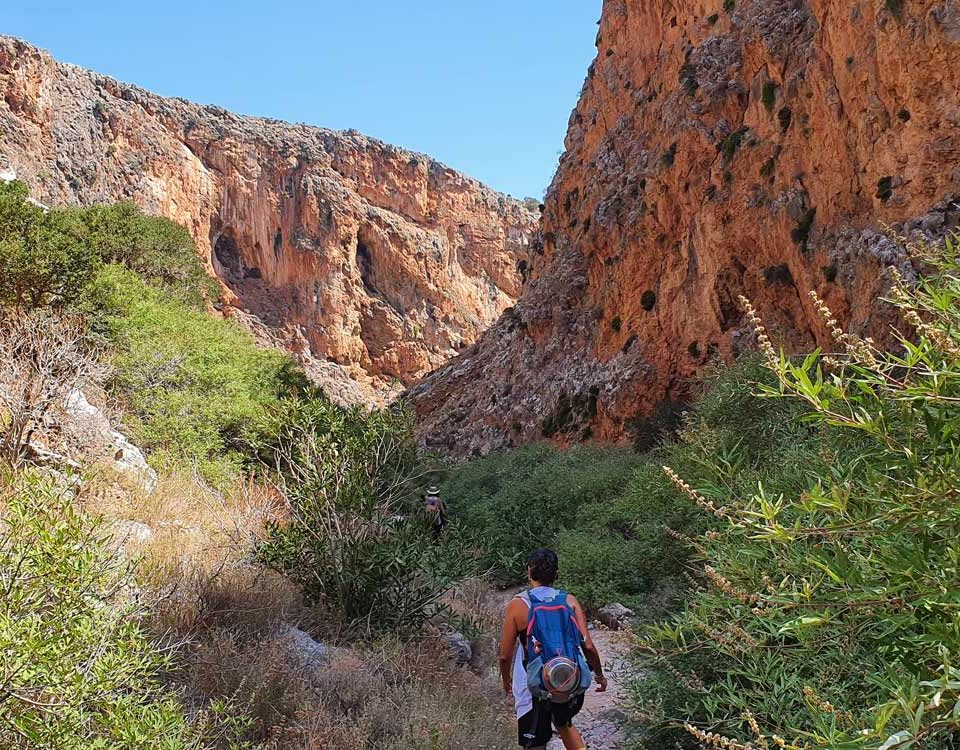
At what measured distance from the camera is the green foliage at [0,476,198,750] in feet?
9.53

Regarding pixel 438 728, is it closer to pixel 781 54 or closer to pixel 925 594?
pixel 925 594

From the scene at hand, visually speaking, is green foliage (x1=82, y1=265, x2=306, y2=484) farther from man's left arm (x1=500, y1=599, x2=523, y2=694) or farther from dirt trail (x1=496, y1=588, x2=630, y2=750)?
man's left arm (x1=500, y1=599, x2=523, y2=694)

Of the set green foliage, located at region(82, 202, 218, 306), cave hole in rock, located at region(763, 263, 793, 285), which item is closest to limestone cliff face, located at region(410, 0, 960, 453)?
cave hole in rock, located at region(763, 263, 793, 285)

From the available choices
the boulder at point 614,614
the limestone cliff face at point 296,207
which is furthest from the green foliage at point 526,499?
the limestone cliff face at point 296,207

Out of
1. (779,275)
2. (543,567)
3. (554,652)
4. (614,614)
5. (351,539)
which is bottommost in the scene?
(614,614)

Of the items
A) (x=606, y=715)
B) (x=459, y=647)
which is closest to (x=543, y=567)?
(x=606, y=715)

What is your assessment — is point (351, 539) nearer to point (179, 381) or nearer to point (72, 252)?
point (179, 381)

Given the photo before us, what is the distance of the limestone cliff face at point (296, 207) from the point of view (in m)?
40.3

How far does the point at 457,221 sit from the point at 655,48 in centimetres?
3709

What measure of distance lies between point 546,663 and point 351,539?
3.26 metres

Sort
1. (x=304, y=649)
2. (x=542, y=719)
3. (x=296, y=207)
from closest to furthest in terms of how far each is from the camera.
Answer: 1. (x=542, y=719)
2. (x=304, y=649)
3. (x=296, y=207)

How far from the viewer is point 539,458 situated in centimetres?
1978

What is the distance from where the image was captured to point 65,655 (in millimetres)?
3092

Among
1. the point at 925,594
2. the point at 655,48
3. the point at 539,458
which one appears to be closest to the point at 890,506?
the point at 925,594
